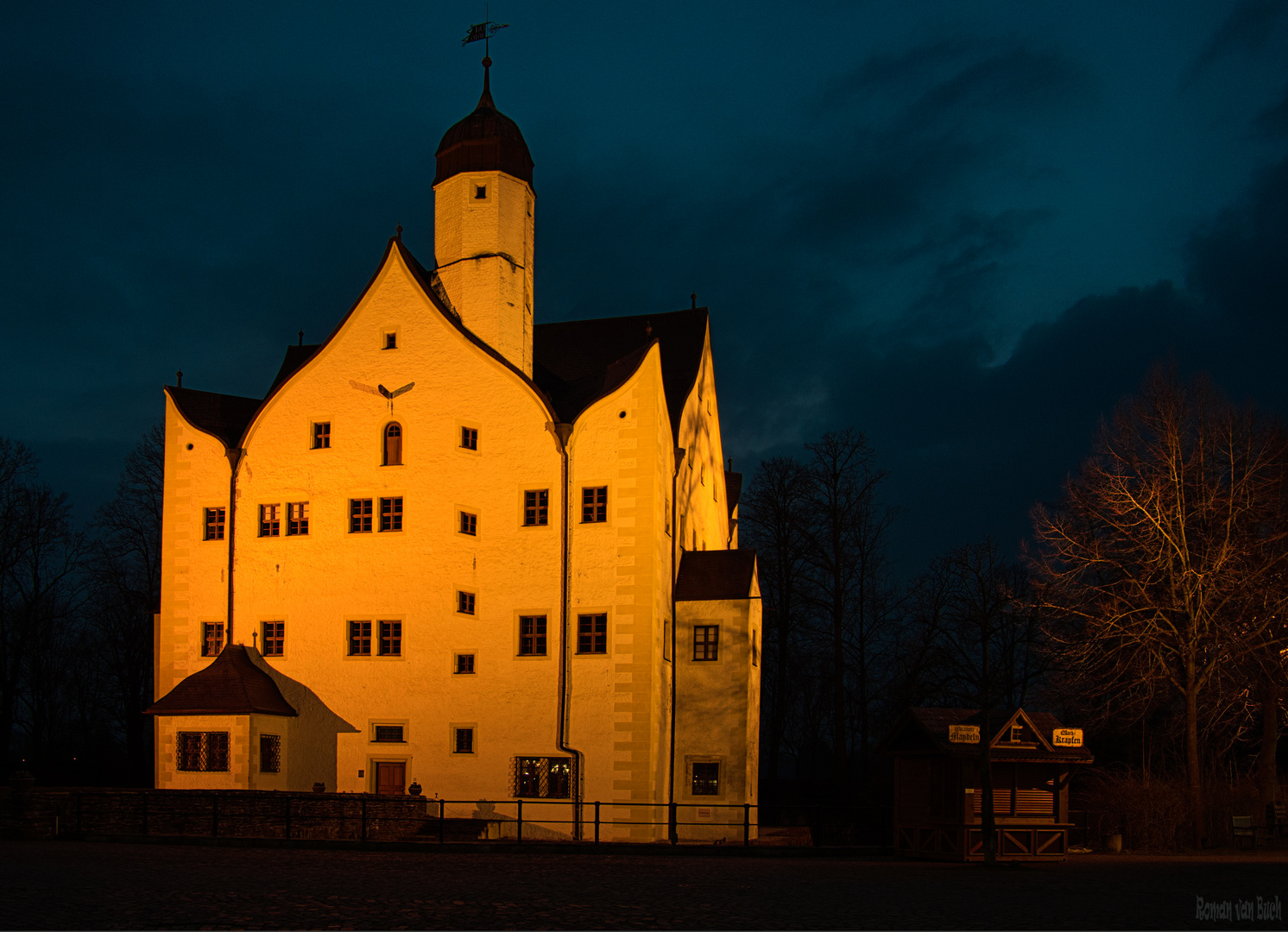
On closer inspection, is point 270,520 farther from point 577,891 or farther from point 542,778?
point 577,891

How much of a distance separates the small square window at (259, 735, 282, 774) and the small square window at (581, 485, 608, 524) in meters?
9.68

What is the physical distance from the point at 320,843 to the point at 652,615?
11.0 meters

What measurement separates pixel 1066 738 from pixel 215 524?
23701 millimetres

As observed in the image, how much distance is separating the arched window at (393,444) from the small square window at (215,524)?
5440mm

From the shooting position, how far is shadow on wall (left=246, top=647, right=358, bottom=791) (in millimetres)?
32312

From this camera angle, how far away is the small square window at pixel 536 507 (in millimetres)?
32938

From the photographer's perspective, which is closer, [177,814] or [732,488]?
[177,814]

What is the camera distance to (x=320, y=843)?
23.3 m

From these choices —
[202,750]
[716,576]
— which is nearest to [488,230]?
[716,576]

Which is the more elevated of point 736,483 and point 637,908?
point 736,483

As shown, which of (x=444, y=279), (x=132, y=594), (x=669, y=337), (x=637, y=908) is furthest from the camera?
(x=132, y=594)

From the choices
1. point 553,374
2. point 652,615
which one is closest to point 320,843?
point 652,615

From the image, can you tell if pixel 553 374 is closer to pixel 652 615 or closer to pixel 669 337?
pixel 669 337

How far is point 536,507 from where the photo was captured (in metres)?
33.1
